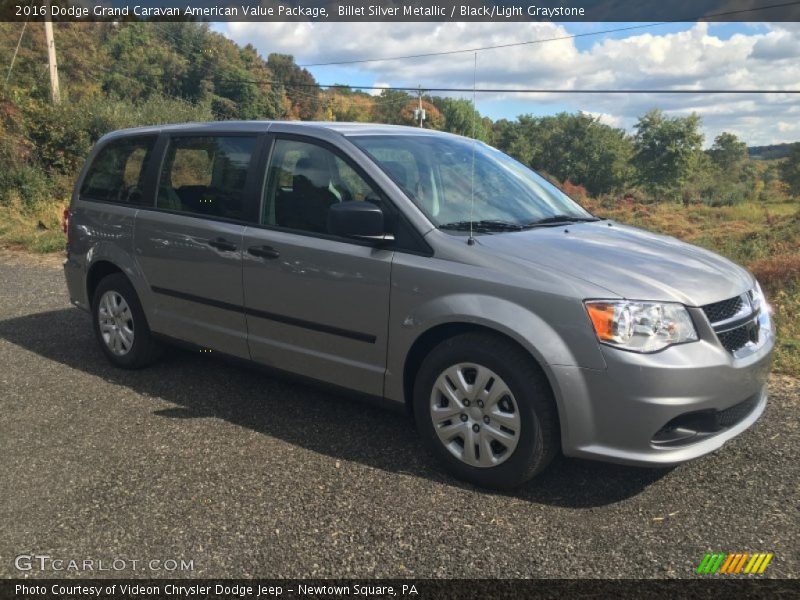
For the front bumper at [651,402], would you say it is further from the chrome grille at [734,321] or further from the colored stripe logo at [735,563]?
the colored stripe logo at [735,563]

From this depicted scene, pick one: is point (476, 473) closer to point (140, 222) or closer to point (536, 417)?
point (536, 417)

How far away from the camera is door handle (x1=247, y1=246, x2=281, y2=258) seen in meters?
3.92

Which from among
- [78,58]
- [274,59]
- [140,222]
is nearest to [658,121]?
[274,59]

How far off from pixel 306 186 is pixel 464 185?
37.3 inches

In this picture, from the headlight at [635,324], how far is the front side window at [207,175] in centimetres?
236

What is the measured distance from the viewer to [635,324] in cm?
288

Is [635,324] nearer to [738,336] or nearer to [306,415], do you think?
[738,336]

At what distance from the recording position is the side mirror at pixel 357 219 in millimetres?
3373

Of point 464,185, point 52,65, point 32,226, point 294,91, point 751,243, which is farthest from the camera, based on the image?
point 294,91

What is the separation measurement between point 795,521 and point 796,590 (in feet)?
1.86

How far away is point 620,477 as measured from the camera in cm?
340

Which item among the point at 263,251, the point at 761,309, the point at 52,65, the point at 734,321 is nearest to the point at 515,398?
the point at 734,321

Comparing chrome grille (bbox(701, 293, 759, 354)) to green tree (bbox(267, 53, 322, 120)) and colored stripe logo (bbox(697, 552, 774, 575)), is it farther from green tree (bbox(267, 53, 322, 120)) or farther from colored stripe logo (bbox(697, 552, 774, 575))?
green tree (bbox(267, 53, 322, 120))

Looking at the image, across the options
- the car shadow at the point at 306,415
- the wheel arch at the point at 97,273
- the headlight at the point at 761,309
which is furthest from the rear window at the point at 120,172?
the headlight at the point at 761,309
